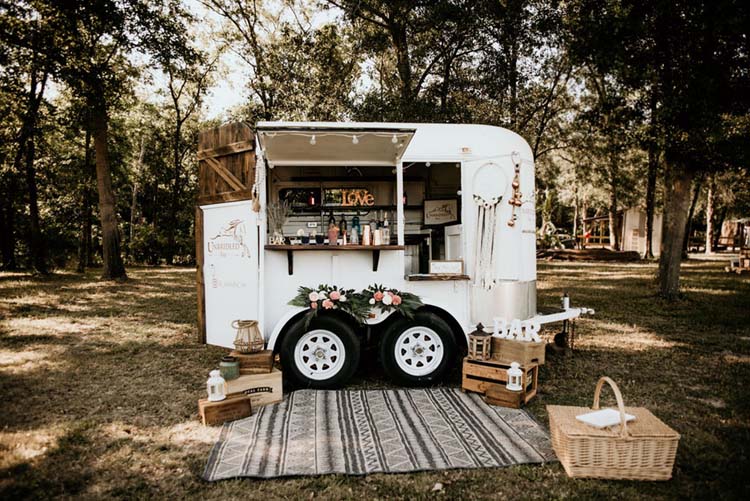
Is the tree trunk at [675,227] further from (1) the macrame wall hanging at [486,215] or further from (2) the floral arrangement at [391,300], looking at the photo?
(2) the floral arrangement at [391,300]

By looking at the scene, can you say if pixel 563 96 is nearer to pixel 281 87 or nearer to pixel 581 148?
pixel 581 148

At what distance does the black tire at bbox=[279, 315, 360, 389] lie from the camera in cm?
475

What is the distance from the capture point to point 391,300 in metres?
4.79

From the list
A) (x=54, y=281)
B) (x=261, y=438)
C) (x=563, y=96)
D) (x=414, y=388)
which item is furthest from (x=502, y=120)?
(x=54, y=281)

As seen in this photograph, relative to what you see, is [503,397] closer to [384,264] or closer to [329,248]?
[384,264]

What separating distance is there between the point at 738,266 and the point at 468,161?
16.5m

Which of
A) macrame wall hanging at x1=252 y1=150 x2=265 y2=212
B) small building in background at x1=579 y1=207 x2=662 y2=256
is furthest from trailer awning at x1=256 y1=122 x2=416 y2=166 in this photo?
small building in background at x1=579 y1=207 x2=662 y2=256

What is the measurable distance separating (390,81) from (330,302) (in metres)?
12.9

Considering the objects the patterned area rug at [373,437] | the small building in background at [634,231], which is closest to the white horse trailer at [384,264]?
the patterned area rug at [373,437]

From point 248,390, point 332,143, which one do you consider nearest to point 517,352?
point 248,390

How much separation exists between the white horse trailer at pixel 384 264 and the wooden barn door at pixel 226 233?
0.7 inches

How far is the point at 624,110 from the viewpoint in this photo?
31.9ft

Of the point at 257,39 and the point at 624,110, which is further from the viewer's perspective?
the point at 257,39

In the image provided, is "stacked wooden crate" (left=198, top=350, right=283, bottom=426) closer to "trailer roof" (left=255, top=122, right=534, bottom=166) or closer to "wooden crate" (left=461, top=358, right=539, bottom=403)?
"wooden crate" (left=461, top=358, right=539, bottom=403)
